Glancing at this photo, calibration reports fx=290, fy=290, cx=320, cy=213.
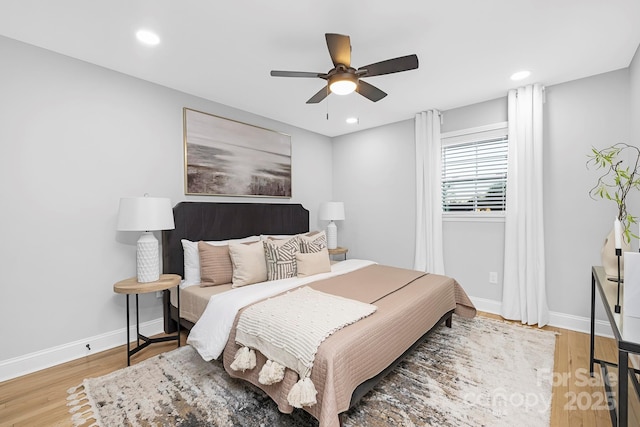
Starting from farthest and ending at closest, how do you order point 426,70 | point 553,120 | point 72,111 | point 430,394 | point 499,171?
1. point 499,171
2. point 553,120
3. point 426,70
4. point 72,111
5. point 430,394

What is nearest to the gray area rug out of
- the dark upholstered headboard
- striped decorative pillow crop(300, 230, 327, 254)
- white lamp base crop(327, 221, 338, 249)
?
the dark upholstered headboard

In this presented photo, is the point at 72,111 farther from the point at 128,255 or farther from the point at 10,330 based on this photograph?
the point at 10,330

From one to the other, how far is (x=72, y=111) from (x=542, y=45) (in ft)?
13.1

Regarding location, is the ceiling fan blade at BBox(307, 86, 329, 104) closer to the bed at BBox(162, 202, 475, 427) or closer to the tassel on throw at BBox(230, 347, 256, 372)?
the bed at BBox(162, 202, 475, 427)

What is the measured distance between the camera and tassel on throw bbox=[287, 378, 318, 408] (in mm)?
1453

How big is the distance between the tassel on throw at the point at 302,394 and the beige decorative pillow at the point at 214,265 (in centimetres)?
156

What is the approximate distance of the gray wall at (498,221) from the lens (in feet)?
9.62

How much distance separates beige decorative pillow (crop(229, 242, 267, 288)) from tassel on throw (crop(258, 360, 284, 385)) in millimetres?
1172


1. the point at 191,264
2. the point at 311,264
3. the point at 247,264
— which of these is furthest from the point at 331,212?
the point at 191,264

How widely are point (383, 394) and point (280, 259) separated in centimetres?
145

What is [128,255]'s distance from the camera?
2854 mm

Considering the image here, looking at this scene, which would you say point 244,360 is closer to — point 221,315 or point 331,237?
point 221,315

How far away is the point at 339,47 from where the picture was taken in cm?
186

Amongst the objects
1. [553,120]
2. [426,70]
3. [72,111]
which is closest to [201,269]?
[72,111]
